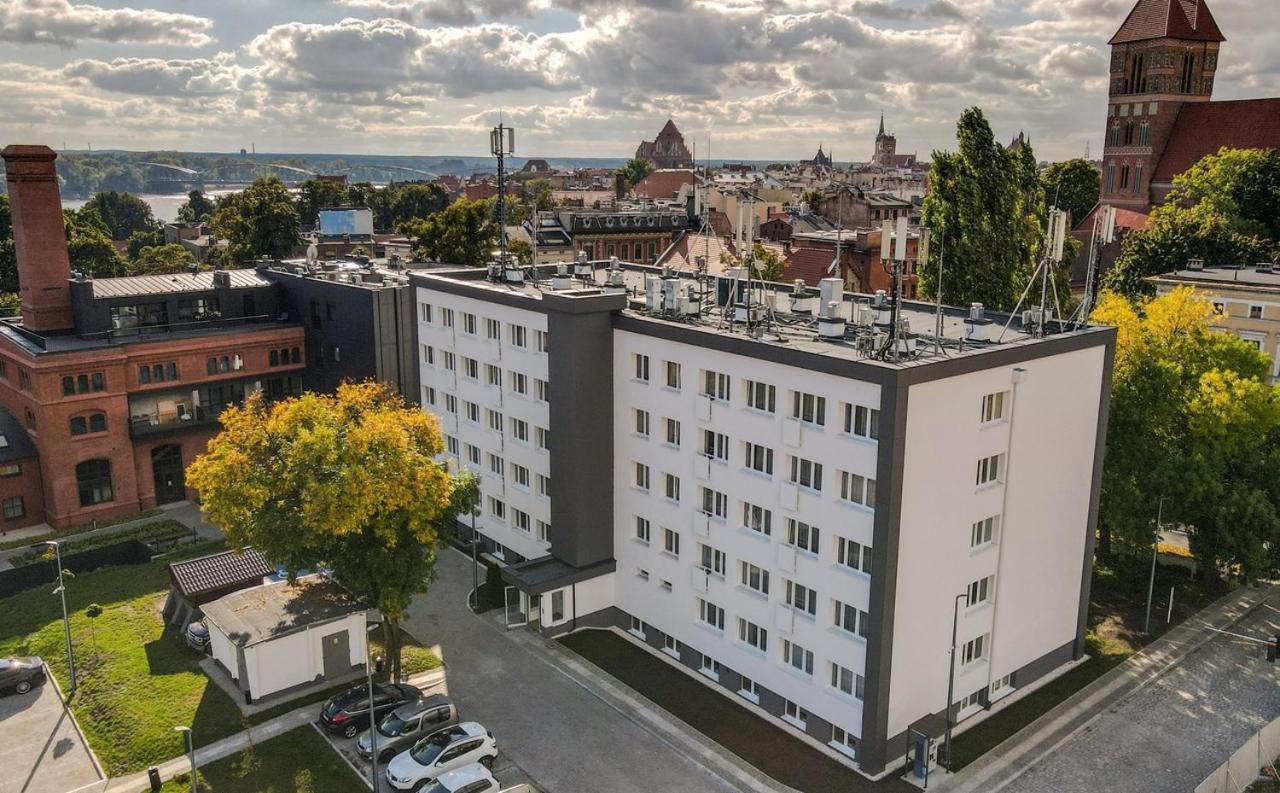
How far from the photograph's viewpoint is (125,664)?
37406mm

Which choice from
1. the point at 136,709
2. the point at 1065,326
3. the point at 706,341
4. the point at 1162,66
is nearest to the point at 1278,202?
the point at 1162,66

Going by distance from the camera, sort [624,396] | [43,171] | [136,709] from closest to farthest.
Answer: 1. [136,709]
2. [624,396]
3. [43,171]

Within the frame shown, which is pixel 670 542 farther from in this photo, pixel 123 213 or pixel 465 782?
pixel 123 213

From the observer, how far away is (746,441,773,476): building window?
33.3 m

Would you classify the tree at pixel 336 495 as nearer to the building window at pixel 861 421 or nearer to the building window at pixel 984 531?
the building window at pixel 861 421

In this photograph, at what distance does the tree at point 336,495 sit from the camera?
106 feet

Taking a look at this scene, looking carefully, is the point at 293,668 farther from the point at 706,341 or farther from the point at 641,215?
the point at 641,215

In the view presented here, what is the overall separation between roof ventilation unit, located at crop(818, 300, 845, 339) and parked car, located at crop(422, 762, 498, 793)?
1911 cm

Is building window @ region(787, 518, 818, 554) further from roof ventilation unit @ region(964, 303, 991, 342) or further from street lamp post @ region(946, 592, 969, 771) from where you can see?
roof ventilation unit @ region(964, 303, 991, 342)

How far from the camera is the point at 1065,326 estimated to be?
3666 centimetres

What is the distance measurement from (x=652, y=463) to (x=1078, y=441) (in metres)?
16.6

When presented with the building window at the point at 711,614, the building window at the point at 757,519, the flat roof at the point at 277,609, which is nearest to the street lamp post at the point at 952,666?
the building window at the point at 757,519

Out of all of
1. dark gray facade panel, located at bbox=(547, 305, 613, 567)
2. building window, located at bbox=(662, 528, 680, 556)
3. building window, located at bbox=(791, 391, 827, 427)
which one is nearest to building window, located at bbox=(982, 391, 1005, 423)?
building window, located at bbox=(791, 391, 827, 427)

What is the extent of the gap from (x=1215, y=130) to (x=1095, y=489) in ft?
287
